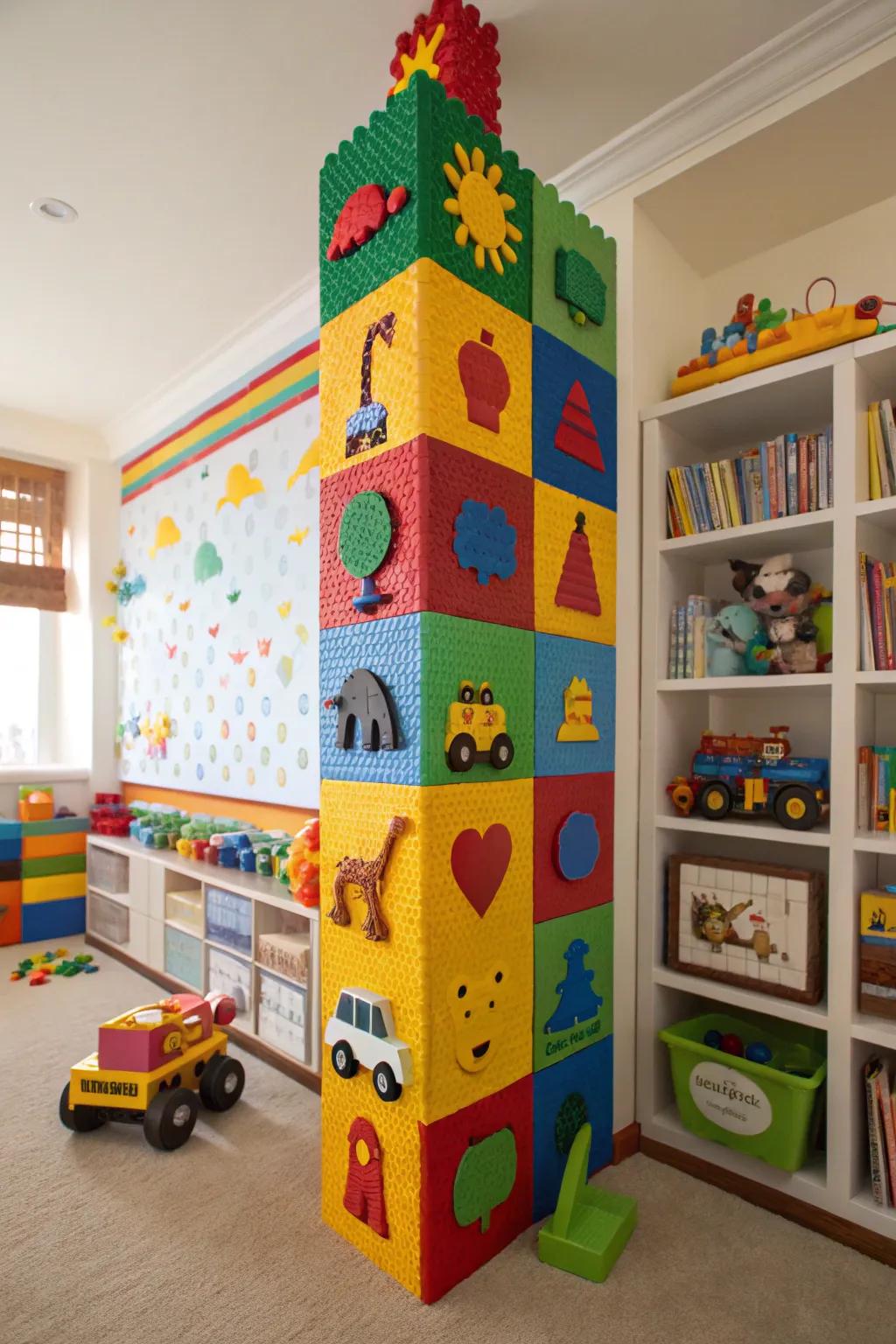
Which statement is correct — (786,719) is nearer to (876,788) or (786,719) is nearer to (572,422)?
(876,788)

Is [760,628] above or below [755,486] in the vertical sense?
below

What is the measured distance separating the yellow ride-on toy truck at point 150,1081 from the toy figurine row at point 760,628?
1669mm

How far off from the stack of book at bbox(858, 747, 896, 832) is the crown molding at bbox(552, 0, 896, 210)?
4.94 ft

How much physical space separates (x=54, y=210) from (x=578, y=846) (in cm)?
249

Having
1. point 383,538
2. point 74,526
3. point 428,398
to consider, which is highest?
point 74,526

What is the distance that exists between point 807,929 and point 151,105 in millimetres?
2607

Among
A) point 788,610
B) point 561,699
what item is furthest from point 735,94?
point 561,699

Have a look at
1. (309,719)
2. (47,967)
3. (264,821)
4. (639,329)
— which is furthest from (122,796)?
(639,329)

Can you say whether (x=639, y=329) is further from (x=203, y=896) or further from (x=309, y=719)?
(x=203, y=896)

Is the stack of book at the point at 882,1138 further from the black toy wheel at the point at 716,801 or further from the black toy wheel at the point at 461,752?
the black toy wheel at the point at 461,752

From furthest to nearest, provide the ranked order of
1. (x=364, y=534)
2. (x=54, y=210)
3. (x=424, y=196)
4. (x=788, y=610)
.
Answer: (x=54, y=210)
(x=788, y=610)
(x=364, y=534)
(x=424, y=196)

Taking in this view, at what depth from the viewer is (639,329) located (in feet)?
6.98

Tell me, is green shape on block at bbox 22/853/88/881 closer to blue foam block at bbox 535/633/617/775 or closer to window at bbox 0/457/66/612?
window at bbox 0/457/66/612

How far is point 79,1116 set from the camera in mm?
2164
